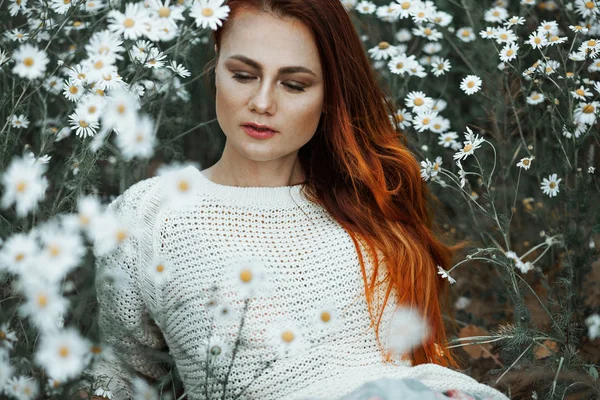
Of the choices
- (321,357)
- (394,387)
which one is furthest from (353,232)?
(394,387)

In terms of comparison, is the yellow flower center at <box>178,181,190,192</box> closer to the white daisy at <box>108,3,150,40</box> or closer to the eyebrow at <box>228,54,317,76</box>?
the white daisy at <box>108,3,150,40</box>

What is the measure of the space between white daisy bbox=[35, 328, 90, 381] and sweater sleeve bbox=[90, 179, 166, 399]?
2.42ft

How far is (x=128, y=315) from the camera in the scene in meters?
1.91

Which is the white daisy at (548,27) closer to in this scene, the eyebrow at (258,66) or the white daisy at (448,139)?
the white daisy at (448,139)

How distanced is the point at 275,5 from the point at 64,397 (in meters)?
1.07

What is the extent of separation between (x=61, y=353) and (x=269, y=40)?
98 cm

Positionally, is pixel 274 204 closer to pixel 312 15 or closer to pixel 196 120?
pixel 312 15

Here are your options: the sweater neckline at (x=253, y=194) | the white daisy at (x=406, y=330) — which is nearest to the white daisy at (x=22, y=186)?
the sweater neckline at (x=253, y=194)

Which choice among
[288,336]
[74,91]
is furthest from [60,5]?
[288,336]

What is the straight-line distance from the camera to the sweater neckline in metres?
1.98

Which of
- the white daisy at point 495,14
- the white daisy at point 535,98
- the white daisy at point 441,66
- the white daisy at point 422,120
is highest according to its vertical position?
the white daisy at point 495,14

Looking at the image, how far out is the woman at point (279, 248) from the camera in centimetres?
180

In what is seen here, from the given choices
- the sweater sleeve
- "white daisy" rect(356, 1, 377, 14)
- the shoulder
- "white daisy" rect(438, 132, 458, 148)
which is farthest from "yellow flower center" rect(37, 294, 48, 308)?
"white daisy" rect(356, 1, 377, 14)

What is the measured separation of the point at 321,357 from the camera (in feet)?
5.98
